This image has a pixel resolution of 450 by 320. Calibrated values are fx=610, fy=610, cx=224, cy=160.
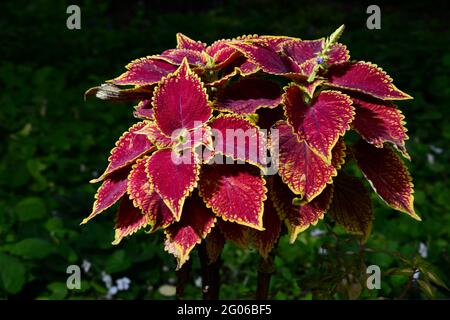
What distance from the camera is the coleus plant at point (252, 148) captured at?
1.23 m

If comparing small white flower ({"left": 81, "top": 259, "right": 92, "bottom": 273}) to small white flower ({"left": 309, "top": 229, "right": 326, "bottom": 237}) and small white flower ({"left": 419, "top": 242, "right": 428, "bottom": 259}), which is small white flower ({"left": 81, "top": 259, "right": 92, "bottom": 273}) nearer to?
small white flower ({"left": 309, "top": 229, "right": 326, "bottom": 237})

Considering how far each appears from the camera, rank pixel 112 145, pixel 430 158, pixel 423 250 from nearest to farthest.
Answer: pixel 423 250 < pixel 430 158 < pixel 112 145

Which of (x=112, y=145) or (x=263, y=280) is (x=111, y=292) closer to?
(x=263, y=280)

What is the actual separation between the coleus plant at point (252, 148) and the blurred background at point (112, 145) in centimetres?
42

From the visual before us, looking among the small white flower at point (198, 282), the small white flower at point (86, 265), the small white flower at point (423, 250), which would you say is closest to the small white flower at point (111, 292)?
the small white flower at point (86, 265)

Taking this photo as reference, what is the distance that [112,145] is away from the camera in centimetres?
348

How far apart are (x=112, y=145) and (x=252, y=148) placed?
7.74ft

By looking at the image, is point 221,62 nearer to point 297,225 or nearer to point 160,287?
point 297,225

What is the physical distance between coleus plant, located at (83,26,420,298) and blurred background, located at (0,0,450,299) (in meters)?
0.42

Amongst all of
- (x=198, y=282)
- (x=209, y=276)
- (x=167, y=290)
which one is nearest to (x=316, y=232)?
(x=198, y=282)

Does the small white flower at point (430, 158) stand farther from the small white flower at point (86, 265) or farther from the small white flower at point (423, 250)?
the small white flower at point (86, 265)

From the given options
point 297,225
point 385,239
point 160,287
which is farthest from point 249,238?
point 385,239

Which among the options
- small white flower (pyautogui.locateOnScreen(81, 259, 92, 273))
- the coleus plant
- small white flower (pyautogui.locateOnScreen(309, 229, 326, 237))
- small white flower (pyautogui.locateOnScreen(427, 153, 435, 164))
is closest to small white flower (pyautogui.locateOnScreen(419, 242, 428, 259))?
small white flower (pyautogui.locateOnScreen(309, 229, 326, 237))
